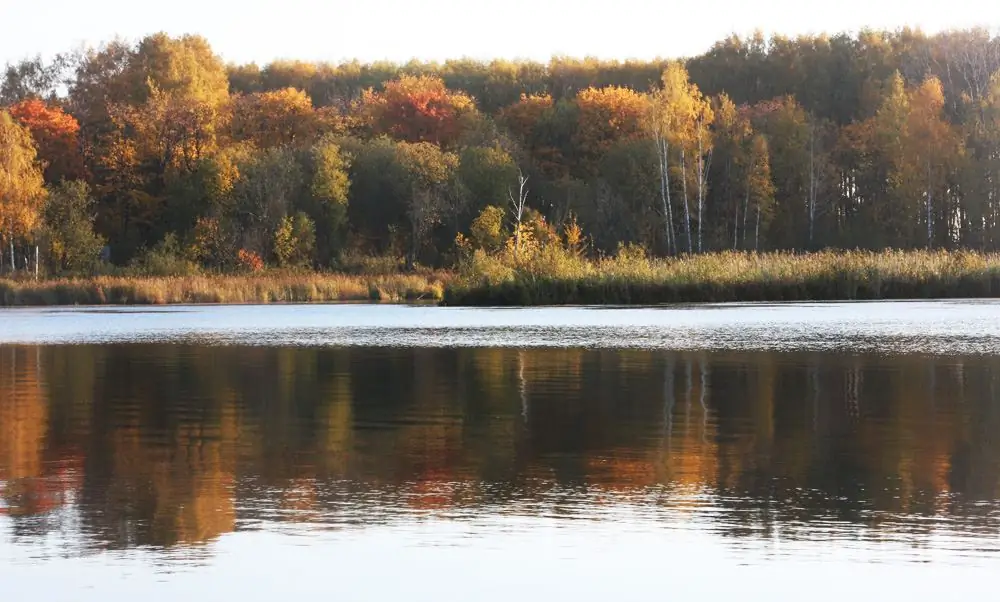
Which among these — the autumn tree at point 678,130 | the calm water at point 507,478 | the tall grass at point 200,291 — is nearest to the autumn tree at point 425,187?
the autumn tree at point 678,130

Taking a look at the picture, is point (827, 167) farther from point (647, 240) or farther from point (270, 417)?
point (270, 417)

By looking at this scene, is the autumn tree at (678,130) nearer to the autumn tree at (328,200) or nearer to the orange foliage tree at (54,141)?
the autumn tree at (328,200)

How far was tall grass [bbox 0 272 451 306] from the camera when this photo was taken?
5169 centimetres

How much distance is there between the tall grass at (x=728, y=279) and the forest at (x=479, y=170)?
11.8 m

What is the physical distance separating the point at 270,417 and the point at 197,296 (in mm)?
39765

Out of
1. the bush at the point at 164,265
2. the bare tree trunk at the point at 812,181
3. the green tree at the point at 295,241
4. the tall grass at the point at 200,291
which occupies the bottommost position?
the tall grass at the point at 200,291

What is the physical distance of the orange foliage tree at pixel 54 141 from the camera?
7219cm

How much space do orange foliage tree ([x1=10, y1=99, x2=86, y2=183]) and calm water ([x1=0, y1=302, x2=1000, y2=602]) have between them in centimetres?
5367

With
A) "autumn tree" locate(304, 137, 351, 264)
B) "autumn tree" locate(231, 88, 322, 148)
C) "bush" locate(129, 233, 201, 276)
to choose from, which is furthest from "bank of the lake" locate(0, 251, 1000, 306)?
"autumn tree" locate(231, 88, 322, 148)

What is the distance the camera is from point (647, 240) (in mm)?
69875

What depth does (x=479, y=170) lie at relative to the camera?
225 feet

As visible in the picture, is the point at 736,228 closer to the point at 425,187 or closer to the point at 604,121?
the point at 604,121

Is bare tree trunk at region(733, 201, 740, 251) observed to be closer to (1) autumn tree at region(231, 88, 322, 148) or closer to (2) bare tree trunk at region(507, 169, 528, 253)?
(2) bare tree trunk at region(507, 169, 528, 253)

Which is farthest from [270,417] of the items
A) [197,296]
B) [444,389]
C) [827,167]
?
[827,167]
